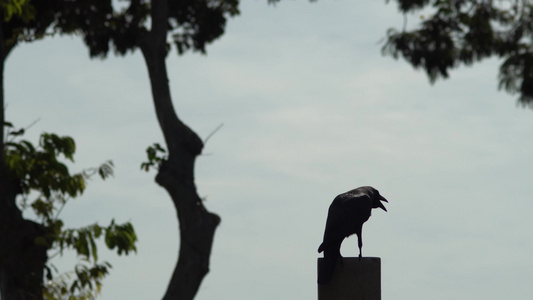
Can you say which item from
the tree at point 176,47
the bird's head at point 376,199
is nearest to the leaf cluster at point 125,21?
the tree at point 176,47

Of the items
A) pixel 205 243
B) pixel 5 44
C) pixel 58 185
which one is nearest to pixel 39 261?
pixel 58 185

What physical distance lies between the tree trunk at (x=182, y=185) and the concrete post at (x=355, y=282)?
24.9 ft

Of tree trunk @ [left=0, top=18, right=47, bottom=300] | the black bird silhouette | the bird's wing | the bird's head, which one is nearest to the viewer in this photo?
the black bird silhouette

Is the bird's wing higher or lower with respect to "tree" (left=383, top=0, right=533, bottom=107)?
lower

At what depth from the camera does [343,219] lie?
7215 mm

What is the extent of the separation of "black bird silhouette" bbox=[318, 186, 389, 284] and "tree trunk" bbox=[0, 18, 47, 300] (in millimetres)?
7293

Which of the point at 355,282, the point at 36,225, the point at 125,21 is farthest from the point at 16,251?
the point at 355,282

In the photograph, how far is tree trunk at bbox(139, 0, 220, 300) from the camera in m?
14.0

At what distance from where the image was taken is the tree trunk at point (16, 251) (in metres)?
13.5

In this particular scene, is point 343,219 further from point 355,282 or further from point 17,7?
point 17,7

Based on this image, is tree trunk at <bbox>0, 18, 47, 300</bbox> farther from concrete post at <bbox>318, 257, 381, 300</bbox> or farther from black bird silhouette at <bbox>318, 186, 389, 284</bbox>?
concrete post at <bbox>318, 257, 381, 300</bbox>

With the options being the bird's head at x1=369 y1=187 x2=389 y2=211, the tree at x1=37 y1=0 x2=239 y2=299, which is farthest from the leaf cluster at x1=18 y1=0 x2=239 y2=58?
the bird's head at x1=369 y1=187 x2=389 y2=211

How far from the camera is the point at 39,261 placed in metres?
13.4

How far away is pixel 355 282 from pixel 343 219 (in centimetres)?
86
